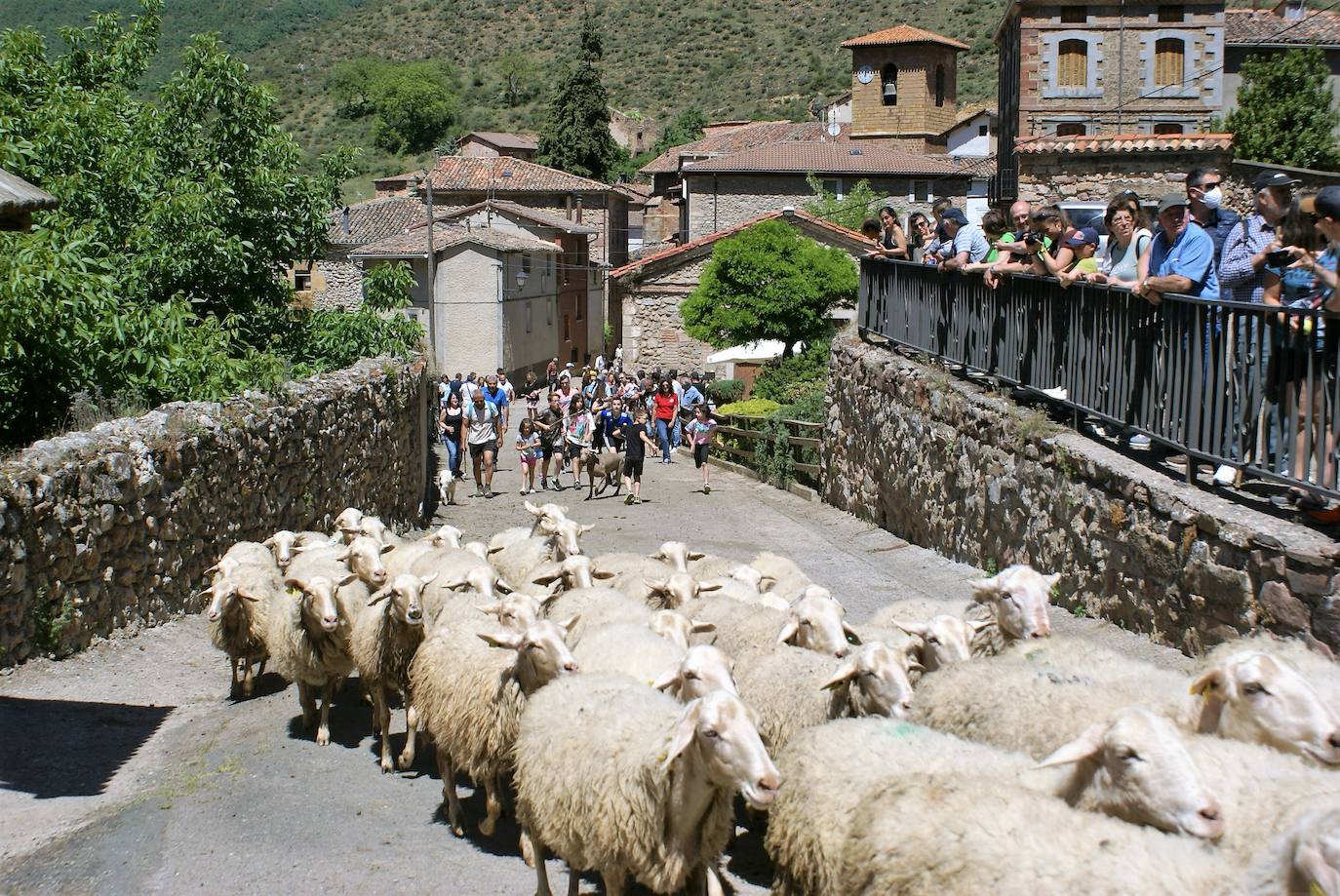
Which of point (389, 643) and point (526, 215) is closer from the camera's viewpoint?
point (389, 643)

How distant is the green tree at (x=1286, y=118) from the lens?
1107 inches

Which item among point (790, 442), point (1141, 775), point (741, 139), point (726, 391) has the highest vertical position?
point (741, 139)

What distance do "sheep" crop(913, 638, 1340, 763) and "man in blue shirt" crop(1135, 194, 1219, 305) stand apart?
297 cm

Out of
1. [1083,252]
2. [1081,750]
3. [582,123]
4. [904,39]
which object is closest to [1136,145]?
[1083,252]

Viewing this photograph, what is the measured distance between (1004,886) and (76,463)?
25.7ft

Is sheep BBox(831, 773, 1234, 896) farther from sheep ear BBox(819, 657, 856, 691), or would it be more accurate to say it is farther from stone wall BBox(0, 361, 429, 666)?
stone wall BBox(0, 361, 429, 666)

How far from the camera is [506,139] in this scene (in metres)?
80.0

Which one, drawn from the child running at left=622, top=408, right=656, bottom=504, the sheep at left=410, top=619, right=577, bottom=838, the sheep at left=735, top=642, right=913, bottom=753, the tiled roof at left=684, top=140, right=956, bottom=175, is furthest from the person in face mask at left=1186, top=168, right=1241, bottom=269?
the tiled roof at left=684, top=140, right=956, bottom=175

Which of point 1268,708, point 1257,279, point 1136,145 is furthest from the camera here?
point 1136,145

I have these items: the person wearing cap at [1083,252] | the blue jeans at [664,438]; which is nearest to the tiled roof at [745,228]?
the blue jeans at [664,438]

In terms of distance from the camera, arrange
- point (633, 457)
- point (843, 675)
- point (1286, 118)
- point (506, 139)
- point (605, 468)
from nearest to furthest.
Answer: point (843, 675) → point (633, 457) → point (605, 468) → point (1286, 118) → point (506, 139)

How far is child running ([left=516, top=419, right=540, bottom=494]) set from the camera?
20.9 m

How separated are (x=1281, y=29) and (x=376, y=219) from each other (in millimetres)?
31311

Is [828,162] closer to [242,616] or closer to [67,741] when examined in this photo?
[242,616]
